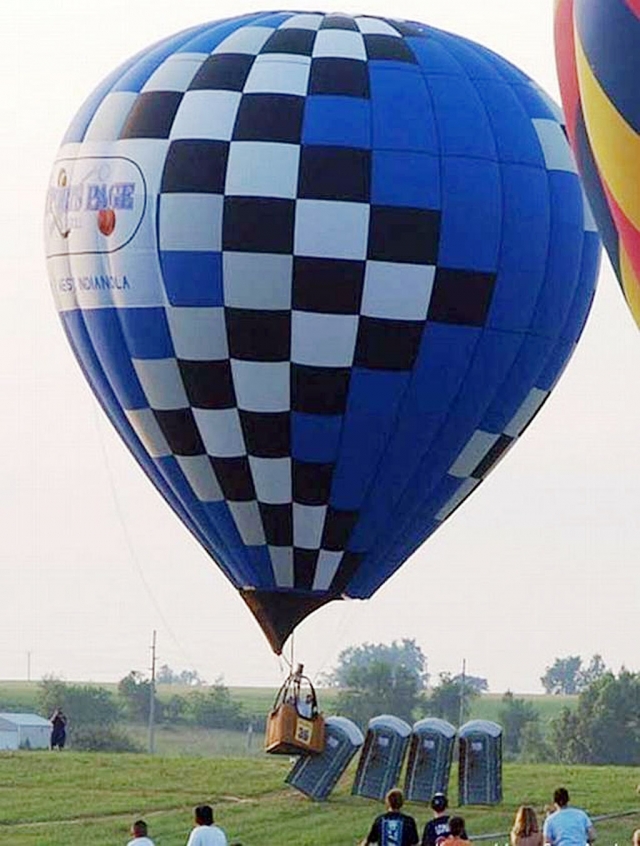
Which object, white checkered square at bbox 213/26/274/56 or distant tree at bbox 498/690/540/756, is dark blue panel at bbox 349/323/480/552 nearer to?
white checkered square at bbox 213/26/274/56

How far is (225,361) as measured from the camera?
1399 inches

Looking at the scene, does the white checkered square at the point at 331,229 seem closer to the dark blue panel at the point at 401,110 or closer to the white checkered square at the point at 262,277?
the white checkered square at the point at 262,277

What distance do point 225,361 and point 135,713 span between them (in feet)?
185

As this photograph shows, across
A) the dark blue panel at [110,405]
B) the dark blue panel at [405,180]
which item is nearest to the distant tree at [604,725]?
the dark blue panel at [110,405]

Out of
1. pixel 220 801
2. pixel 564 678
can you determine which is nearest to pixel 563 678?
pixel 564 678

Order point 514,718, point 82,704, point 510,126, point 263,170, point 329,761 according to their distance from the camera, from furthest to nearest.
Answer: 1. point 514,718
2. point 82,704
3. point 329,761
4. point 510,126
5. point 263,170

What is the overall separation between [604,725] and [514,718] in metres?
11.6

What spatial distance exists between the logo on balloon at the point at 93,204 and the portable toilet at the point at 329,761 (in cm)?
587

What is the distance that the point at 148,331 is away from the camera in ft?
117

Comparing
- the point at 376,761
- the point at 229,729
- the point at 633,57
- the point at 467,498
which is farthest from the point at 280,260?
the point at 229,729

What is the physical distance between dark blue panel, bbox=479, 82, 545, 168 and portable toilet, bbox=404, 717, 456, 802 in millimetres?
6864

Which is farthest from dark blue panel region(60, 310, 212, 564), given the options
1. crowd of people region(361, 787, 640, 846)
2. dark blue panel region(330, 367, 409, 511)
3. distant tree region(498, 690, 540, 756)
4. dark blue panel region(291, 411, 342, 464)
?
distant tree region(498, 690, 540, 756)

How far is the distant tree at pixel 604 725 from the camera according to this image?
80.4 meters

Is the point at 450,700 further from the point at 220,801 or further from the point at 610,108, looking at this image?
the point at 610,108
